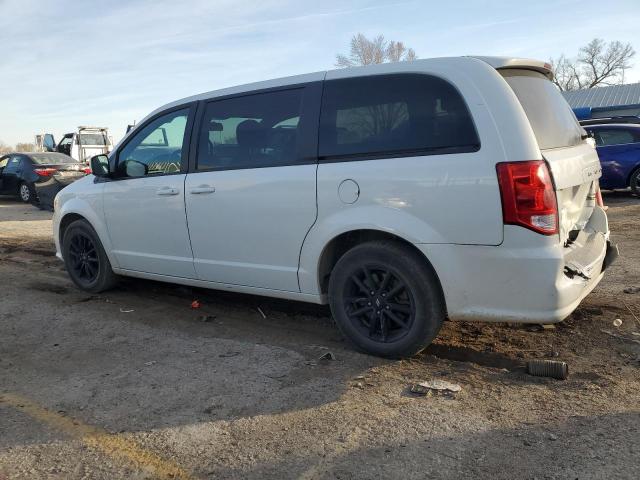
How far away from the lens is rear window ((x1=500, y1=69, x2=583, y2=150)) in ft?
11.9

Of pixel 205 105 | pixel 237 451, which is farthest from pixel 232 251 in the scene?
pixel 237 451

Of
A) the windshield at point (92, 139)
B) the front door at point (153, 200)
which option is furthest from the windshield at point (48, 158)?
the front door at point (153, 200)

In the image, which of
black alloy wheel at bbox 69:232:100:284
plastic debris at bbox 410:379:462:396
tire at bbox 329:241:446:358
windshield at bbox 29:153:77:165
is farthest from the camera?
windshield at bbox 29:153:77:165

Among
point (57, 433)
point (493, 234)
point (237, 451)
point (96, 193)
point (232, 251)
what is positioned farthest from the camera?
point (96, 193)

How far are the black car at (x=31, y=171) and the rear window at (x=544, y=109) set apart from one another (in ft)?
42.7

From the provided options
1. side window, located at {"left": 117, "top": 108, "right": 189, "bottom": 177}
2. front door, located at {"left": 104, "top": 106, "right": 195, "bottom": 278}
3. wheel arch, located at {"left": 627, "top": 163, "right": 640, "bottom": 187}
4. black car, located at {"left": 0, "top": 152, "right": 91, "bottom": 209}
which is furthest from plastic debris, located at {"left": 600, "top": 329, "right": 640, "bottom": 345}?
black car, located at {"left": 0, "top": 152, "right": 91, "bottom": 209}

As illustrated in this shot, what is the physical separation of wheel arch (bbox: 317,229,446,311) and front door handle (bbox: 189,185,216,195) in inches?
45.0

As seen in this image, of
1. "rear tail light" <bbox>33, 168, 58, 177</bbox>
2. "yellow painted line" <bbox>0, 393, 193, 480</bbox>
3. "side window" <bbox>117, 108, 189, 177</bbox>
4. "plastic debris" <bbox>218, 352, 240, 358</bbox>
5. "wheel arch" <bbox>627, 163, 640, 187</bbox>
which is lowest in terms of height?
"plastic debris" <bbox>218, 352, 240, 358</bbox>

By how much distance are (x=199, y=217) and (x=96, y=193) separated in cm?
161

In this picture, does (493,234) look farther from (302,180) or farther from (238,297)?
(238,297)

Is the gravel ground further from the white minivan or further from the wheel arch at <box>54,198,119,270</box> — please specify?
the wheel arch at <box>54,198,119,270</box>

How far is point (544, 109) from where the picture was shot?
12.6 feet

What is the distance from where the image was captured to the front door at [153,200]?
499 cm

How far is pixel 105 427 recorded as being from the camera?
3.20 metres
